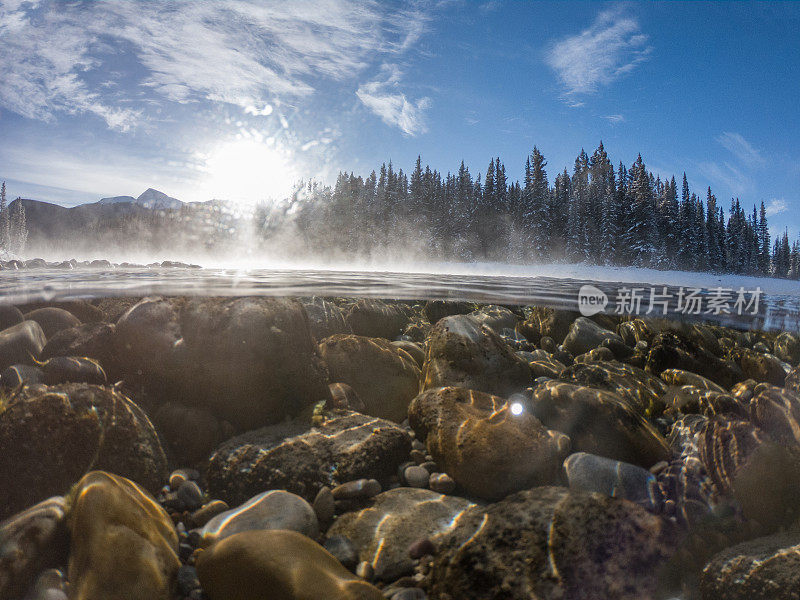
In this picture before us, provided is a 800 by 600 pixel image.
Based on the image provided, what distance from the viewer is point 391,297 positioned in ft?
39.3

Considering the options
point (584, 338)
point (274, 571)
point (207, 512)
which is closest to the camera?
point (274, 571)

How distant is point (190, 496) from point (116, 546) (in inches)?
36.8

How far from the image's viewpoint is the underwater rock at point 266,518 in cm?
249

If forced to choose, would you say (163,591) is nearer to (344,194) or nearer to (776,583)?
(776,583)

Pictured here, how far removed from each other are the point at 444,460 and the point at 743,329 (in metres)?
14.0

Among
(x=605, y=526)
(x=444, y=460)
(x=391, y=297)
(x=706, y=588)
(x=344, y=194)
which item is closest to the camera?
(x=605, y=526)

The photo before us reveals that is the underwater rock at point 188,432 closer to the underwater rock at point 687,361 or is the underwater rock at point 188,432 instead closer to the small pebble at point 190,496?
the small pebble at point 190,496

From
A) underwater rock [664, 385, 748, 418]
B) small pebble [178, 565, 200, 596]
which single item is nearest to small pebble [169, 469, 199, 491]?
small pebble [178, 565, 200, 596]

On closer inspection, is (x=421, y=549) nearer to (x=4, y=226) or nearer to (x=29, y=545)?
(x=29, y=545)

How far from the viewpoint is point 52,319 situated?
630 centimetres

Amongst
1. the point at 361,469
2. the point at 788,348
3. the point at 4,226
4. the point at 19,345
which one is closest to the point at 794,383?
the point at 361,469

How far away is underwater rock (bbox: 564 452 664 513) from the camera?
3.06m

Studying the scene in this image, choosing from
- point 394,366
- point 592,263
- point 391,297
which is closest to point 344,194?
point 592,263

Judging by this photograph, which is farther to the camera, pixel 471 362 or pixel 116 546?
pixel 471 362
